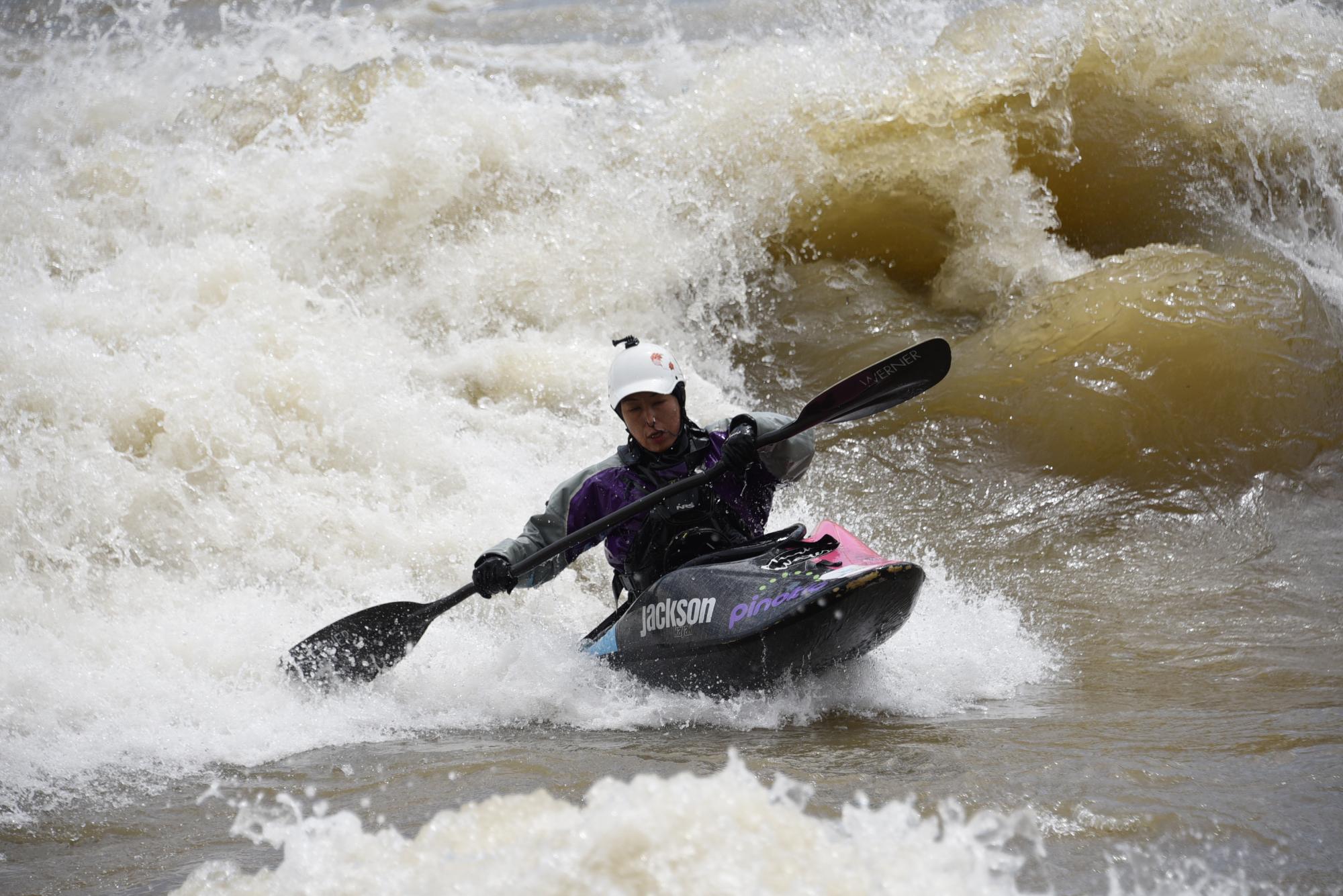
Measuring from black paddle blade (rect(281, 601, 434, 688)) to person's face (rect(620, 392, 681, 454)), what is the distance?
3.57ft

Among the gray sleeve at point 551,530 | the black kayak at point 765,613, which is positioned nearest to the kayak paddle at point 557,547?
the gray sleeve at point 551,530

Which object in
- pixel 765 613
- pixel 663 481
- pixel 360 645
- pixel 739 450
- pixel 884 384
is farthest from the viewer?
pixel 360 645

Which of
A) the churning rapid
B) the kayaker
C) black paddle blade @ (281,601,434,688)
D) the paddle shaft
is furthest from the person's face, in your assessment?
black paddle blade @ (281,601,434,688)

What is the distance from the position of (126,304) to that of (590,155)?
326 cm

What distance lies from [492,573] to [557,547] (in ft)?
0.80

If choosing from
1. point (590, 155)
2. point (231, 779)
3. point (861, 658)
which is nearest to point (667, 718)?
point (861, 658)

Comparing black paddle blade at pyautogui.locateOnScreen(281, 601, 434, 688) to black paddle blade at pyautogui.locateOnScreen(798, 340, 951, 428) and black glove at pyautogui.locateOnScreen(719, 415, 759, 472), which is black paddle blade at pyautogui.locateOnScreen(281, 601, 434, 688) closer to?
black glove at pyautogui.locateOnScreen(719, 415, 759, 472)

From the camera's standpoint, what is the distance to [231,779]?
306cm

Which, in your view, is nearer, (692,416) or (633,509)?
(633,509)

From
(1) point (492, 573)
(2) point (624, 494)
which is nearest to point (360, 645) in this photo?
(1) point (492, 573)

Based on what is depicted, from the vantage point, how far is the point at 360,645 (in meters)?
4.14

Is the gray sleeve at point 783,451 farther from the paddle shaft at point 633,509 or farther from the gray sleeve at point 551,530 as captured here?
the gray sleeve at point 551,530

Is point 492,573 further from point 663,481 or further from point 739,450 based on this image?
point 739,450

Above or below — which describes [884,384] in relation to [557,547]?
above
